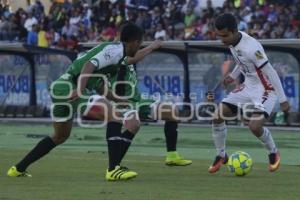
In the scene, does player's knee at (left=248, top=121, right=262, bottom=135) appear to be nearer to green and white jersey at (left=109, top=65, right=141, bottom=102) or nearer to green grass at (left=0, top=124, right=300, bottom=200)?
green grass at (left=0, top=124, right=300, bottom=200)

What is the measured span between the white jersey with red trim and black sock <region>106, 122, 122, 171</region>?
214cm

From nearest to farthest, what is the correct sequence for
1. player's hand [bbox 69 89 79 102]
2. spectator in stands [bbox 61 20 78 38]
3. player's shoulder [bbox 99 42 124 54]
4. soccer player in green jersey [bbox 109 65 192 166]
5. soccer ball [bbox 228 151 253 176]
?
player's hand [bbox 69 89 79 102], player's shoulder [bbox 99 42 124 54], soccer ball [bbox 228 151 253 176], soccer player in green jersey [bbox 109 65 192 166], spectator in stands [bbox 61 20 78 38]

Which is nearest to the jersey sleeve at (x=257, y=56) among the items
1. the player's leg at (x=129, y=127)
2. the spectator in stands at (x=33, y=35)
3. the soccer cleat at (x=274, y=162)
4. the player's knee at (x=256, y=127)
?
the player's knee at (x=256, y=127)

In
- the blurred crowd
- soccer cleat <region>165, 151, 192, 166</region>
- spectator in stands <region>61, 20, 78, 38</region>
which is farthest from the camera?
spectator in stands <region>61, 20, 78, 38</region>

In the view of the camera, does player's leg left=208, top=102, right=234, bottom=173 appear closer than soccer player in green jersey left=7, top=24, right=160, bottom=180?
No

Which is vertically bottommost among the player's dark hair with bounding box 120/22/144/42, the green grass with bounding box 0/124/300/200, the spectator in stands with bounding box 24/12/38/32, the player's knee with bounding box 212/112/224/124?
the green grass with bounding box 0/124/300/200

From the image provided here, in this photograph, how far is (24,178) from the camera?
12617 mm

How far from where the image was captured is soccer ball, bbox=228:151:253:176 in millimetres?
13008

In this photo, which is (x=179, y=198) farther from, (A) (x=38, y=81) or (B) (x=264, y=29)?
(A) (x=38, y=81)

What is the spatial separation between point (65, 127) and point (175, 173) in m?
1.69

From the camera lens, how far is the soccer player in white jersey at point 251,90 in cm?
1330

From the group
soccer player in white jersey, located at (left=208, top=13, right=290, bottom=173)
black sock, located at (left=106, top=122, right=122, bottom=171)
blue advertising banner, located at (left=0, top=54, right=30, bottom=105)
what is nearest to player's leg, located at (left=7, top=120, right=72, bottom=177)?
black sock, located at (left=106, top=122, right=122, bottom=171)

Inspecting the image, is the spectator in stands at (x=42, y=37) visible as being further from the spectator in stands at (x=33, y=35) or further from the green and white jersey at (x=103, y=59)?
the green and white jersey at (x=103, y=59)

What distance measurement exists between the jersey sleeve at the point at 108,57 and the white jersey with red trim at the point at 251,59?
1.96m
